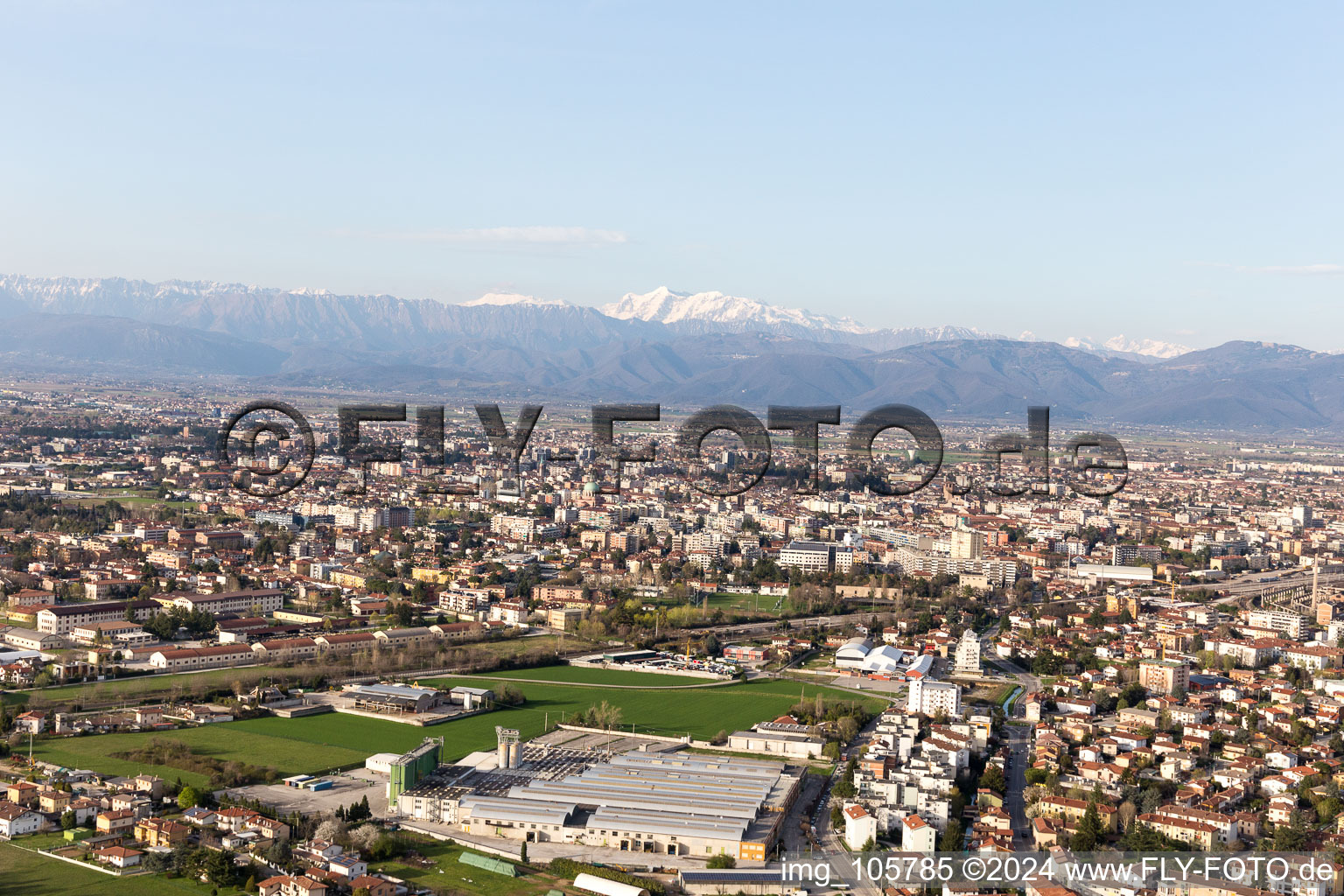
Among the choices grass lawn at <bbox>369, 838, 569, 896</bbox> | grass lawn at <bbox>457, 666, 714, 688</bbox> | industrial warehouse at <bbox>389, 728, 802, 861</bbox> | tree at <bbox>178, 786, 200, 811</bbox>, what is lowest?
grass lawn at <bbox>457, 666, 714, 688</bbox>

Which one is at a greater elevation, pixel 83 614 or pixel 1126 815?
pixel 83 614

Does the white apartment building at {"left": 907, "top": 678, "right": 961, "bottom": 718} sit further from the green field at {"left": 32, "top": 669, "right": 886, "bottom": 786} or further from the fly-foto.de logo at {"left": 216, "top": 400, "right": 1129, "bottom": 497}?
the fly-foto.de logo at {"left": 216, "top": 400, "right": 1129, "bottom": 497}

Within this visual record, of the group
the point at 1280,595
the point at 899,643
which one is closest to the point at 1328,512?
the point at 1280,595

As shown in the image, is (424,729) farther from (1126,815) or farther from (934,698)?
(1126,815)

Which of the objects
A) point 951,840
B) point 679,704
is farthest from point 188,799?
point 679,704

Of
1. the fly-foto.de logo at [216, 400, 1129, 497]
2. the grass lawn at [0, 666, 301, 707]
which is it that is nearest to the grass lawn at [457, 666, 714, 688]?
the grass lawn at [0, 666, 301, 707]

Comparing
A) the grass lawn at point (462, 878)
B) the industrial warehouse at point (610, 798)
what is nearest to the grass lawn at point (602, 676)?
the industrial warehouse at point (610, 798)

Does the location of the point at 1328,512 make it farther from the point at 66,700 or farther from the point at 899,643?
the point at 66,700
